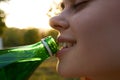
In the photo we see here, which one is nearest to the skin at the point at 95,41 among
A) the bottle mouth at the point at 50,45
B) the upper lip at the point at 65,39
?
the upper lip at the point at 65,39

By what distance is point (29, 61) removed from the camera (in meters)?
0.91

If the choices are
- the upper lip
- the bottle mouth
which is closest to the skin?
the upper lip

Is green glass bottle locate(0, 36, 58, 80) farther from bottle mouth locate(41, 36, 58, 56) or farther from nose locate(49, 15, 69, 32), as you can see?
nose locate(49, 15, 69, 32)

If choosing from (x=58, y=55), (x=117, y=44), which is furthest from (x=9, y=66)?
(x=117, y=44)

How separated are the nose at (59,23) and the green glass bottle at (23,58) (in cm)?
12

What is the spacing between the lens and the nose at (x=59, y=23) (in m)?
0.70

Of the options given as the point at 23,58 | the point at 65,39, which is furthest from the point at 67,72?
the point at 23,58

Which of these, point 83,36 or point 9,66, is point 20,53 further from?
point 83,36

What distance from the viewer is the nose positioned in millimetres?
697

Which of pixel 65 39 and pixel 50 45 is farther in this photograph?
pixel 50 45

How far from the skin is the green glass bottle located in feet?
0.49

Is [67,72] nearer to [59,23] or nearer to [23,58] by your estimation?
[59,23]

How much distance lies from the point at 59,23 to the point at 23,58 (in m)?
0.23

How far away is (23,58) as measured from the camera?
0.90 m
